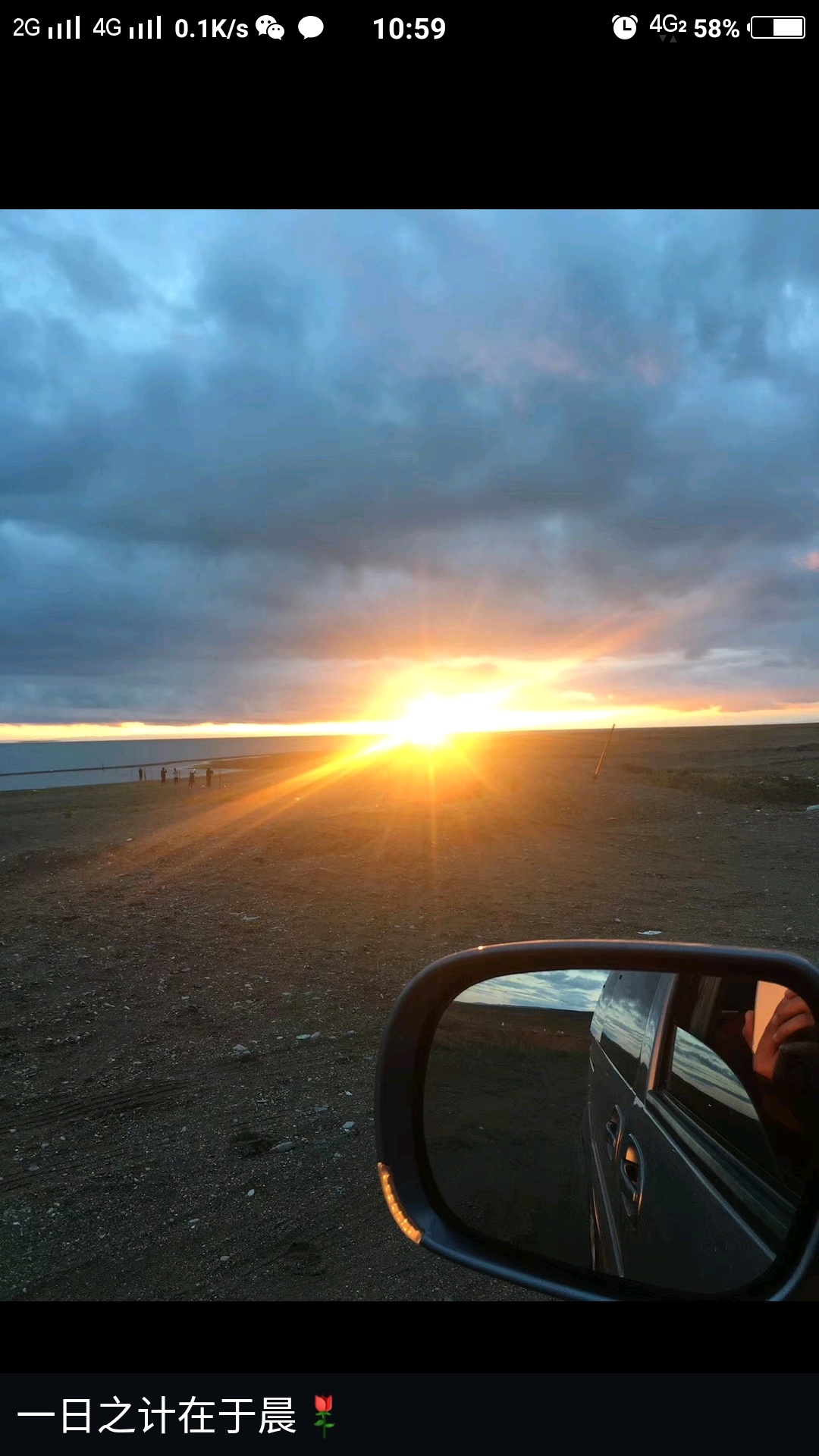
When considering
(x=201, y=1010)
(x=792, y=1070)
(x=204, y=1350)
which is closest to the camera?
(x=792, y=1070)

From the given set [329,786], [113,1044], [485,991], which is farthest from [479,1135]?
[329,786]

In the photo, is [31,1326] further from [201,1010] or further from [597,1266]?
[201,1010]

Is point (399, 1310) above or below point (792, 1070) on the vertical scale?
below

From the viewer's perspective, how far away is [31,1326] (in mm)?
3035

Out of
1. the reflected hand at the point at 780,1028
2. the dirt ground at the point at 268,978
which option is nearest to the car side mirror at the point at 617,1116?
the reflected hand at the point at 780,1028

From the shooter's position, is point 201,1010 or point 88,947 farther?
point 88,947

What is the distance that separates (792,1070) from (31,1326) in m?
3.19

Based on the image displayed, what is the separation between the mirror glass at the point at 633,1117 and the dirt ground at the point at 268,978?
3.63 feet

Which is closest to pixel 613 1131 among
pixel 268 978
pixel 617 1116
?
pixel 617 1116

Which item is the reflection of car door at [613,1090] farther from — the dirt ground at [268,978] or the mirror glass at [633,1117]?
the dirt ground at [268,978]

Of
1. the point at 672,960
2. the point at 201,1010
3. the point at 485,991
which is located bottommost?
the point at 201,1010

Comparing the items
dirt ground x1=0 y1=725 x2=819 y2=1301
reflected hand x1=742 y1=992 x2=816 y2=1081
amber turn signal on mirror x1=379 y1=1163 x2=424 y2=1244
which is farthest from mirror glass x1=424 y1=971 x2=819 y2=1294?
dirt ground x1=0 y1=725 x2=819 y2=1301

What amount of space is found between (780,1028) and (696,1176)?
0.51 metres

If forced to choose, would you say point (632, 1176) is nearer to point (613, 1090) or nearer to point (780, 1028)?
point (613, 1090)
